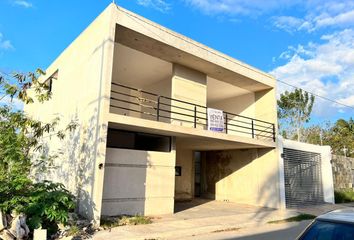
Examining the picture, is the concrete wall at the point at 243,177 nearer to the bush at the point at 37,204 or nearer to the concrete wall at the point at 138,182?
the concrete wall at the point at 138,182

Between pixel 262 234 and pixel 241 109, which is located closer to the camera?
pixel 262 234

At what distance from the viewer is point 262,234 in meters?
9.05

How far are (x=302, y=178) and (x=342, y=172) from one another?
267 inches

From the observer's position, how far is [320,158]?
17703 mm

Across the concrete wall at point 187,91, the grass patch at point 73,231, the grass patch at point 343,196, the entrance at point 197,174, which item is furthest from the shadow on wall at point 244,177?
the grass patch at point 73,231

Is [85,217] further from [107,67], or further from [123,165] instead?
[107,67]

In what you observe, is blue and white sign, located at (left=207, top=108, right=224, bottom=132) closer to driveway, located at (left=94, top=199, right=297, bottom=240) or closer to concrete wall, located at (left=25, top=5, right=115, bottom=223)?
driveway, located at (left=94, top=199, right=297, bottom=240)

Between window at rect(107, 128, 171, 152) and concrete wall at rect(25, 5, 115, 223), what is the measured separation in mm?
1098

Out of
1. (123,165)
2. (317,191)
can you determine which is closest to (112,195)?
(123,165)

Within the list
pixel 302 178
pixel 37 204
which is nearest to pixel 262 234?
pixel 37 204

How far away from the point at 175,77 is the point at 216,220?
19.7 ft

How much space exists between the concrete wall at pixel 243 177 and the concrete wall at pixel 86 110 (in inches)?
357

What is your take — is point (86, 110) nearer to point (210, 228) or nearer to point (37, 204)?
point (37, 204)

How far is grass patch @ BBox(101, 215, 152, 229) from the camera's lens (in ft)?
29.5
